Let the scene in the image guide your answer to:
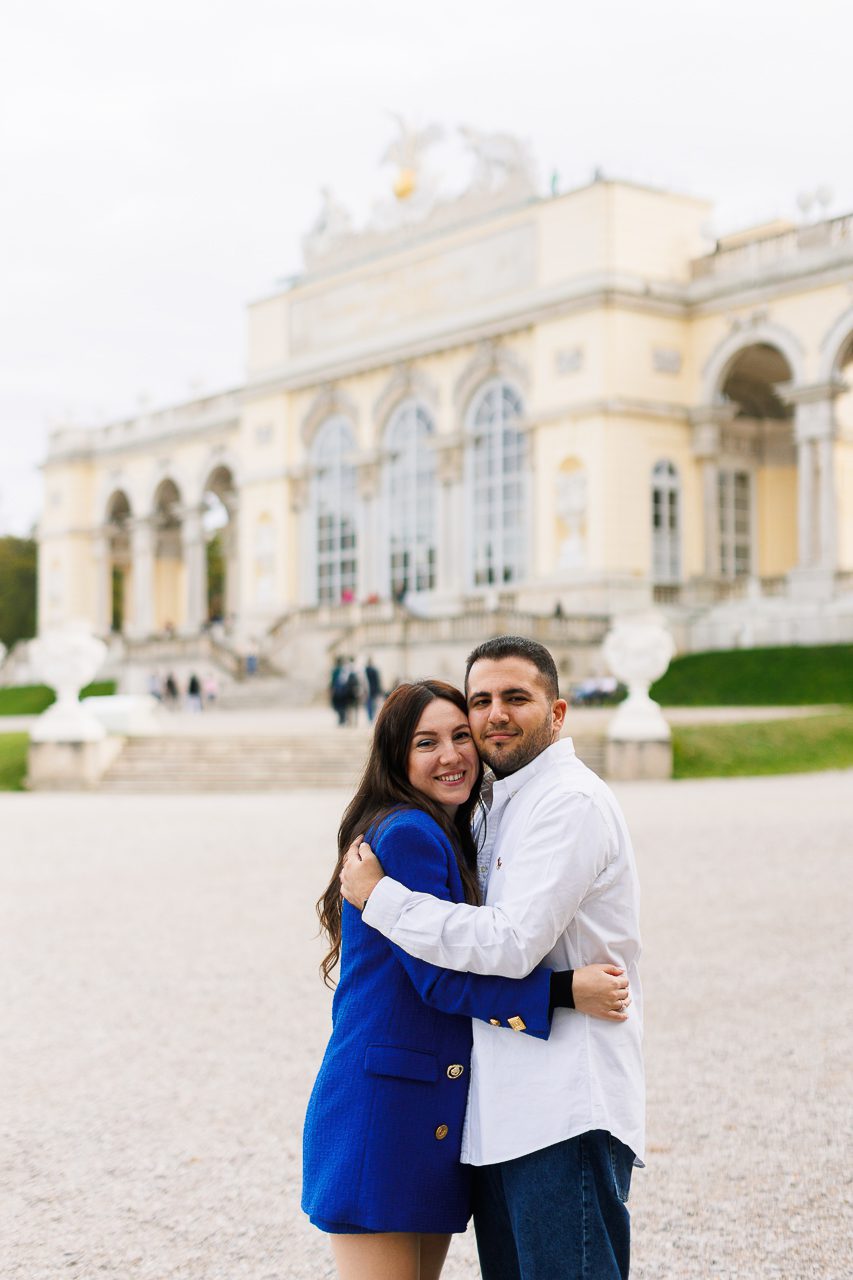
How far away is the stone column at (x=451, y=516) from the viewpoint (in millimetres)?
41062

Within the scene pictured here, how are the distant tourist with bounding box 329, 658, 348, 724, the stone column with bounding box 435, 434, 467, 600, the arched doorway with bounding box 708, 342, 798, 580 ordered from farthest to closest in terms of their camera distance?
the stone column with bounding box 435, 434, 467, 600, the arched doorway with bounding box 708, 342, 798, 580, the distant tourist with bounding box 329, 658, 348, 724

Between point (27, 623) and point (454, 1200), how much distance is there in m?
71.8

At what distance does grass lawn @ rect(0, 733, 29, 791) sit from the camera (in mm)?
20672

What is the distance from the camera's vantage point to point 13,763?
2125 centimetres

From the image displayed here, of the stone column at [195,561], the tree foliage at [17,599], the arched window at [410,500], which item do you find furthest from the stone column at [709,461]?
the tree foliage at [17,599]

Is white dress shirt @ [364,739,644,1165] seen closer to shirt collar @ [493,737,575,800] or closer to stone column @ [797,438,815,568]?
shirt collar @ [493,737,575,800]

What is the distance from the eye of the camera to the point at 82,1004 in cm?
720

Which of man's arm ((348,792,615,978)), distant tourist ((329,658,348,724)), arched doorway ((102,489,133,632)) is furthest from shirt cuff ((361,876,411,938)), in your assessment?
arched doorway ((102,489,133,632))

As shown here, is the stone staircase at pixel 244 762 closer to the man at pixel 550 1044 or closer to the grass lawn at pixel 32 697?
the man at pixel 550 1044

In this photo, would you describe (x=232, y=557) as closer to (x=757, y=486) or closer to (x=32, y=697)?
(x=32, y=697)

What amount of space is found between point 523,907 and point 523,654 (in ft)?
1.76

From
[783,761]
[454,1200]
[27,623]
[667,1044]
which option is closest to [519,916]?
[454,1200]

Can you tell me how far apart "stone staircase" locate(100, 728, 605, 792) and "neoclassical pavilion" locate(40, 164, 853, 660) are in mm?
14704

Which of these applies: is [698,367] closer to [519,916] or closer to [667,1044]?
[667,1044]
